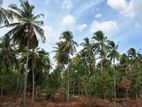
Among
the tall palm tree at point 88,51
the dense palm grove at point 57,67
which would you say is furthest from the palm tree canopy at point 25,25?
the tall palm tree at point 88,51

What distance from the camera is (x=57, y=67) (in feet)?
229

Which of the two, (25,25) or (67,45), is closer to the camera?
(25,25)

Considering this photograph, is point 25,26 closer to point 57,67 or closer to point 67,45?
point 67,45

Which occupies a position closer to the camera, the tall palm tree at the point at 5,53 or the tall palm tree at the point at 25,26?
the tall palm tree at the point at 25,26

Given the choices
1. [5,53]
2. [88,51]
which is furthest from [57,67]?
[5,53]

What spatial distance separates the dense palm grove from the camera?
115 feet

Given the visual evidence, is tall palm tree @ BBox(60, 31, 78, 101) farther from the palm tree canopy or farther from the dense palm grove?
the palm tree canopy

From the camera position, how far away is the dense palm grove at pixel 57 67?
115ft

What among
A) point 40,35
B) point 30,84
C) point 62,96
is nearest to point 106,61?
point 62,96

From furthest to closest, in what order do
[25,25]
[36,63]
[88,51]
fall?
[88,51], [36,63], [25,25]

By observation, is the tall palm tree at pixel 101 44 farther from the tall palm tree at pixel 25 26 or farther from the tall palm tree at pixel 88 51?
the tall palm tree at pixel 25 26

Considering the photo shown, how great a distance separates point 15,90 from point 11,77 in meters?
3.39

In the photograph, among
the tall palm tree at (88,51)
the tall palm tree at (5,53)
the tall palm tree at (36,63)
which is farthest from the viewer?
the tall palm tree at (88,51)

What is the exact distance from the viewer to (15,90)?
215 ft
